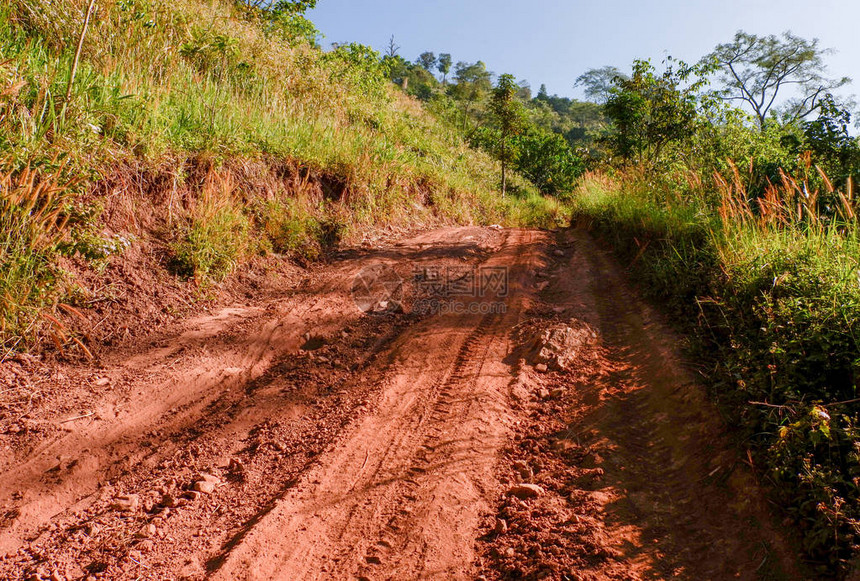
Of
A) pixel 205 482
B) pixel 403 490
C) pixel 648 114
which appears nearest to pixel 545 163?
pixel 648 114

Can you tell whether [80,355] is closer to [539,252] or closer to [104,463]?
[104,463]

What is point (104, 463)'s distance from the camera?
8.21ft

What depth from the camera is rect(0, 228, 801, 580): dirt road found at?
1.99 metres

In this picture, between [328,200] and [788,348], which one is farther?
[328,200]

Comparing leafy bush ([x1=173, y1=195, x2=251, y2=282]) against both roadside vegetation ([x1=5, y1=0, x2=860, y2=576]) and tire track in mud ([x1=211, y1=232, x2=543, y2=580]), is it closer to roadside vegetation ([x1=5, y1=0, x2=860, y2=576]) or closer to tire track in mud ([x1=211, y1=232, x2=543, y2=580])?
roadside vegetation ([x1=5, y1=0, x2=860, y2=576])

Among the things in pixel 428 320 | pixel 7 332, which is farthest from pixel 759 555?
pixel 7 332

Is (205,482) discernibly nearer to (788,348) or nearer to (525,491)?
(525,491)

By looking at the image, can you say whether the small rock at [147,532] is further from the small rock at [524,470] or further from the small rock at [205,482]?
the small rock at [524,470]

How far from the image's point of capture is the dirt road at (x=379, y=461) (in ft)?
6.54

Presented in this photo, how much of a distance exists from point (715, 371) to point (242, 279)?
405 centimetres

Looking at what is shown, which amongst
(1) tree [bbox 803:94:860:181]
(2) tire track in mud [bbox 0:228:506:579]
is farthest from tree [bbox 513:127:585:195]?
(2) tire track in mud [bbox 0:228:506:579]

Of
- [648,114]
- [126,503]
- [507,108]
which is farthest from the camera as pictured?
[507,108]

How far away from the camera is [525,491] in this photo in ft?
7.77

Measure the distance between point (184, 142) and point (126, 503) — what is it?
3674 millimetres
